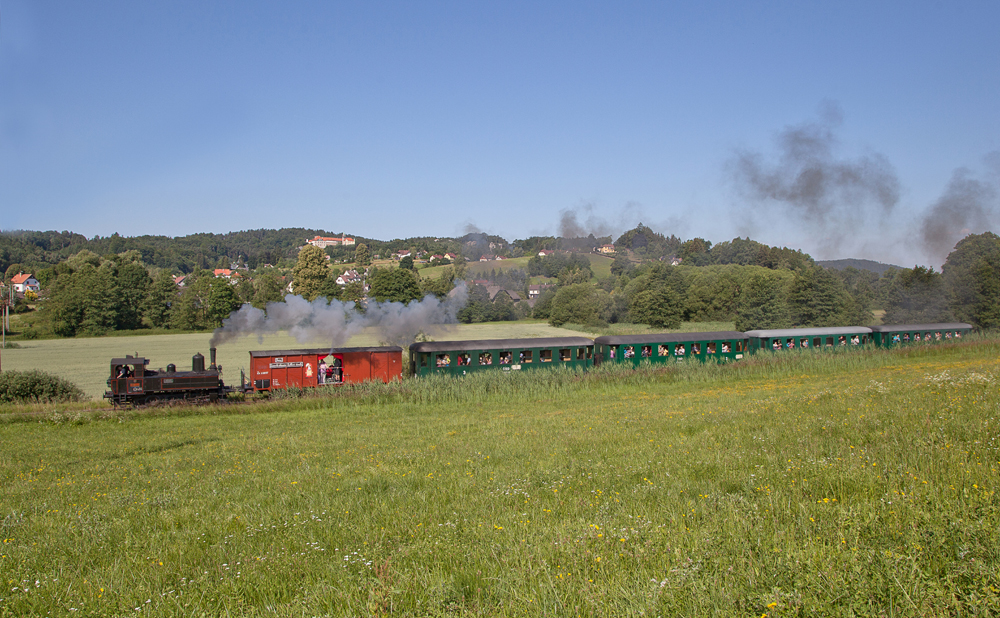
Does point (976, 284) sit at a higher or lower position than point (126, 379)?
higher

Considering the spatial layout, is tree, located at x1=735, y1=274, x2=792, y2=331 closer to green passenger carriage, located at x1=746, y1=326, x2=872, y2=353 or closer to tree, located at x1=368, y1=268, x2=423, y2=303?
green passenger carriage, located at x1=746, y1=326, x2=872, y2=353

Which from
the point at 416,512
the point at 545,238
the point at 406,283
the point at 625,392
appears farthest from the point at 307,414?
the point at 545,238

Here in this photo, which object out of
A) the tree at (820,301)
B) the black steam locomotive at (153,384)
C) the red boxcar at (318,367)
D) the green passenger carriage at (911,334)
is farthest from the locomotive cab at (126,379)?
the tree at (820,301)

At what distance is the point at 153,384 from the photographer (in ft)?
88.4

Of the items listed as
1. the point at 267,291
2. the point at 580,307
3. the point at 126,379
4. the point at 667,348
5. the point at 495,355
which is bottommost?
the point at 126,379

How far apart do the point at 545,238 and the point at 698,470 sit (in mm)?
124370

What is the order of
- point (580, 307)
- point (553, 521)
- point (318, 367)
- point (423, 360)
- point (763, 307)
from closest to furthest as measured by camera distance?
point (553, 521)
point (318, 367)
point (423, 360)
point (763, 307)
point (580, 307)

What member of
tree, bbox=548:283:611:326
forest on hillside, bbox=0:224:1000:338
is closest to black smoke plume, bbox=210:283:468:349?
forest on hillside, bbox=0:224:1000:338

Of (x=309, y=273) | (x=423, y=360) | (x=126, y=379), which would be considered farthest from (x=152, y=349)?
(x=423, y=360)

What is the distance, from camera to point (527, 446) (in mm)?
12078

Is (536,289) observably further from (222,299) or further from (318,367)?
(318,367)

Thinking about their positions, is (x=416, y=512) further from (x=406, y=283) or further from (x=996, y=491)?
(x=406, y=283)

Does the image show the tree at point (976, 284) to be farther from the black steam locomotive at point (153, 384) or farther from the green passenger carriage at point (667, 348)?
the black steam locomotive at point (153, 384)

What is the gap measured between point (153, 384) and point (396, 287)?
37.6m
